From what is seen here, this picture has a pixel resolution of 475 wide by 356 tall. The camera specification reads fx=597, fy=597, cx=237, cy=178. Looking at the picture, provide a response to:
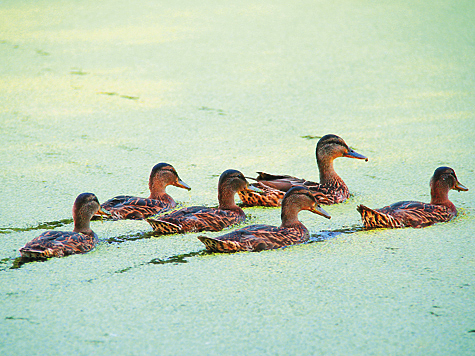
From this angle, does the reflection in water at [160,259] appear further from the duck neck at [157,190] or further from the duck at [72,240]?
the duck neck at [157,190]

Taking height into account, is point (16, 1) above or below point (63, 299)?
above

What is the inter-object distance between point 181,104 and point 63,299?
3514 mm

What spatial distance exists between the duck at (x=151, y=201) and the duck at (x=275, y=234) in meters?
0.73

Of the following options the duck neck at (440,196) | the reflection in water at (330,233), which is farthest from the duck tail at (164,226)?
the duck neck at (440,196)

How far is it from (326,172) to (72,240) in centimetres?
196

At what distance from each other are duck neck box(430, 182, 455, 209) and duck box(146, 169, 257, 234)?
1202 millimetres

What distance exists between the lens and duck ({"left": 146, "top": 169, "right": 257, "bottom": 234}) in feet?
11.6

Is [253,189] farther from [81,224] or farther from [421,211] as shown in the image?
[81,224]

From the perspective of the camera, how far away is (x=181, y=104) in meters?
5.98

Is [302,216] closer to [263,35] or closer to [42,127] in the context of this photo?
[42,127]

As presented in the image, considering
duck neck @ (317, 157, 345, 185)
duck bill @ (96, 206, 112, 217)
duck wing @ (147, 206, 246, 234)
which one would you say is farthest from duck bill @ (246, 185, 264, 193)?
duck bill @ (96, 206, 112, 217)

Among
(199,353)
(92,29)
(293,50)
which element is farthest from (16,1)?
(199,353)

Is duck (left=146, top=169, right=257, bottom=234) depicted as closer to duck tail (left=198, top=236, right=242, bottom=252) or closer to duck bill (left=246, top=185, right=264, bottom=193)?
duck bill (left=246, top=185, right=264, bottom=193)

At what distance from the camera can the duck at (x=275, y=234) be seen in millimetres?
3211
